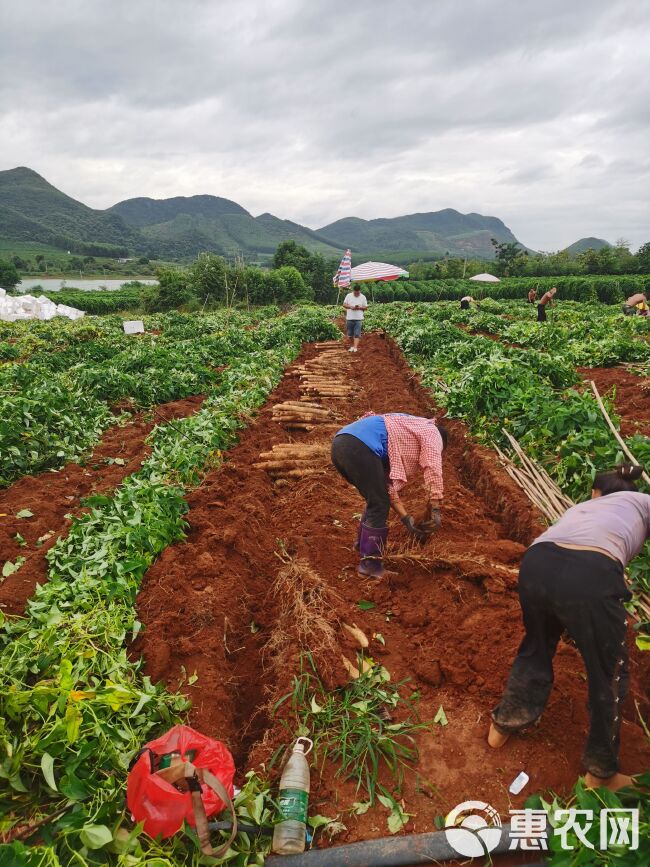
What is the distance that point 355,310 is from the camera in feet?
46.3

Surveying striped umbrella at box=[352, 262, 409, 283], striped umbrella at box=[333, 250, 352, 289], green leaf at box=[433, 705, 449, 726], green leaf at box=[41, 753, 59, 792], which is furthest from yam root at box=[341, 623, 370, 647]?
striped umbrella at box=[352, 262, 409, 283]

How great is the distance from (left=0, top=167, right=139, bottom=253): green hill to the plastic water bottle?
10918 cm

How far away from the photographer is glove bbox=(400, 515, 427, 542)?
4297 mm

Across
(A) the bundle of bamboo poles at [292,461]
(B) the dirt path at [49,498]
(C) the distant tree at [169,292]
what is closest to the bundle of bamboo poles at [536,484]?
(A) the bundle of bamboo poles at [292,461]

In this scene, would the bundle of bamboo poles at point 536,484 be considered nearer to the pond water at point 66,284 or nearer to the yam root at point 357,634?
the yam root at point 357,634

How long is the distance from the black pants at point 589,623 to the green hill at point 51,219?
10951 cm

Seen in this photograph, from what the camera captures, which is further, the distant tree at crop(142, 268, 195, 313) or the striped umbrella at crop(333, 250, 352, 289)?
the distant tree at crop(142, 268, 195, 313)

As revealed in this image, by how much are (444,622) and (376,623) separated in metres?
0.55

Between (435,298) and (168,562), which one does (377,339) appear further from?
(435,298)

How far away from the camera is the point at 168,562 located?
4.32 m

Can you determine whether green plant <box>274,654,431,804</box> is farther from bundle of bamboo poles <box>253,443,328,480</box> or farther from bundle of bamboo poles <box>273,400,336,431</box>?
bundle of bamboo poles <box>273,400,336,431</box>

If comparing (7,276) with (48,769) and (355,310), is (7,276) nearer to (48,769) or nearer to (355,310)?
(355,310)

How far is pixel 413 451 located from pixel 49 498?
4.49 m

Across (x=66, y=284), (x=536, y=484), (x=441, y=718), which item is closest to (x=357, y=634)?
(x=441, y=718)
